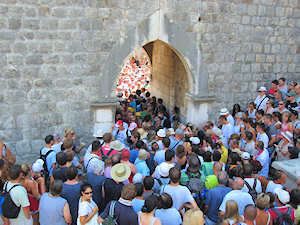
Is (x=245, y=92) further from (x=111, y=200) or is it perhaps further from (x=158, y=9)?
(x=111, y=200)

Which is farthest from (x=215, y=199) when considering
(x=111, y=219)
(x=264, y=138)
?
(x=264, y=138)

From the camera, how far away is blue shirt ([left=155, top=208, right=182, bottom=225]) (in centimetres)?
513

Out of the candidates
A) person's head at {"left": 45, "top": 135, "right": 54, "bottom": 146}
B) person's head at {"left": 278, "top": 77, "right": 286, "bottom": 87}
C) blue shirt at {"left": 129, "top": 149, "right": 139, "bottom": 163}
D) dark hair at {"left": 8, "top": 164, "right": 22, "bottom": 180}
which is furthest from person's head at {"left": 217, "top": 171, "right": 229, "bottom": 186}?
person's head at {"left": 278, "top": 77, "right": 286, "bottom": 87}

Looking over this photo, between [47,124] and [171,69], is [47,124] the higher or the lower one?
the lower one

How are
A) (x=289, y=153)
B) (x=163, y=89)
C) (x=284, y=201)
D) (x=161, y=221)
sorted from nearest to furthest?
(x=161, y=221), (x=284, y=201), (x=289, y=153), (x=163, y=89)

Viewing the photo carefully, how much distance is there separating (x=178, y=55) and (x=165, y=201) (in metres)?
5.48

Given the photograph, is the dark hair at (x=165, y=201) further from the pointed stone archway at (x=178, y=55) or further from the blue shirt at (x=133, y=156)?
the pointed stone archway at (x=178, y=55)

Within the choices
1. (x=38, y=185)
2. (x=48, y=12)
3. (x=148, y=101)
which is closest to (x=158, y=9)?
(x=48, y=12)

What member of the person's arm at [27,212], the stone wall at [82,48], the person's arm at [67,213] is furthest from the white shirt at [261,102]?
the person's arm at [27,212]

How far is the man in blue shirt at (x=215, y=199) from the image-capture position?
5827 millimetres

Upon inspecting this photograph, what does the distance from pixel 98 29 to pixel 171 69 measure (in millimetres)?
3496

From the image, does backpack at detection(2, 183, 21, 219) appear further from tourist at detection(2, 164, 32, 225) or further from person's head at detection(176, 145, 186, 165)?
person's head at detection(176, 145, 186, 165)

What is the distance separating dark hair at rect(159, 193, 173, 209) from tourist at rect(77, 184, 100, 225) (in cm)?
85

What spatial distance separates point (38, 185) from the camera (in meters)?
6.10
